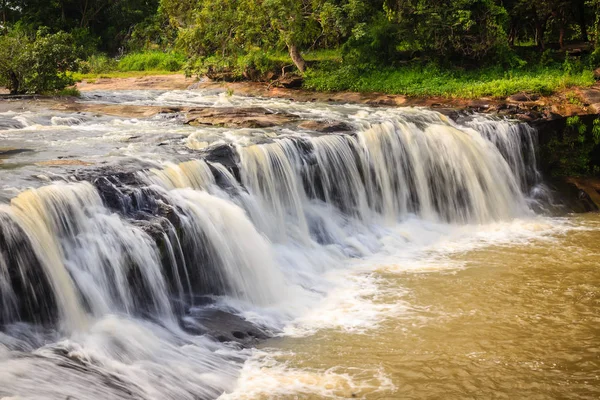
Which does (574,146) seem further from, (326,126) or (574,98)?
(326,126)

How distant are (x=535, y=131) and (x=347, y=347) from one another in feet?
34.1

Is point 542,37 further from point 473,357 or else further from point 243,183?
point 473,357

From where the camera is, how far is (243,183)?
435 inches

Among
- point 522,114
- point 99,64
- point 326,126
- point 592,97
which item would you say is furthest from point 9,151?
point 99,64

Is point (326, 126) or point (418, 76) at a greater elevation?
point (418, 76)

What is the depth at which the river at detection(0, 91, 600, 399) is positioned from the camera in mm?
6875

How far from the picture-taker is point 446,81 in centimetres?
2161

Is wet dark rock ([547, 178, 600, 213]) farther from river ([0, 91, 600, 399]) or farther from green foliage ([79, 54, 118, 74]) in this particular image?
green foliage ([79, 54, 118, 74])

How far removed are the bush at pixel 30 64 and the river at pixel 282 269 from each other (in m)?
5.59

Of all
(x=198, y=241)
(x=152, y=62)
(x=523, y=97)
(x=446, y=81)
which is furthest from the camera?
(x=152, y=62)

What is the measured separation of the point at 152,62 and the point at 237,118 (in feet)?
68.2

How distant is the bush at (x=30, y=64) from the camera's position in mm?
19484

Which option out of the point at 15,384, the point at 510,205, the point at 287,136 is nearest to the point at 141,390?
the point at 15,384

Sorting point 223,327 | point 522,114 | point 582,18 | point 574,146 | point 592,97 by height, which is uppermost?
point 582,18
